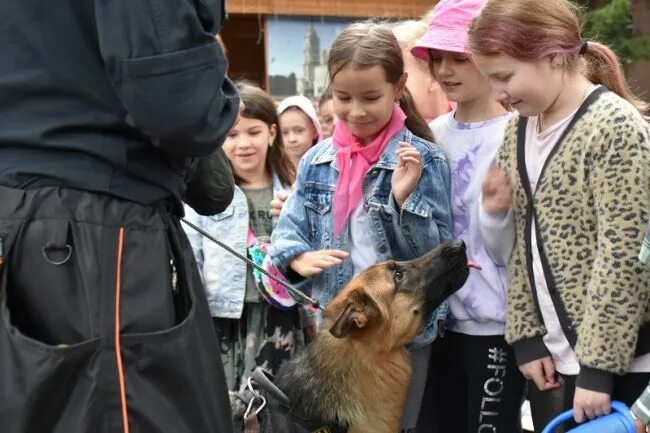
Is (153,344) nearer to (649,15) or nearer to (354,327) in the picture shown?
(354,327)

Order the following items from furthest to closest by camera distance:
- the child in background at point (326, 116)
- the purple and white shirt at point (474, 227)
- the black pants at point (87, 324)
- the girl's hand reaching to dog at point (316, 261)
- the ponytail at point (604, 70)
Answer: the child in background at point (326, 116)
the purple and white shirt at point (474, 227)
the girl's hand reaching to dog at point (316, 261)
the ponytail at point (604, 70)
the black pants at point (87, 324)

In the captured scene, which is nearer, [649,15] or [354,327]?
[354,327]

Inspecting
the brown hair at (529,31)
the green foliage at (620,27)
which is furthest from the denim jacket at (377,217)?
the green foliage at (620,27)

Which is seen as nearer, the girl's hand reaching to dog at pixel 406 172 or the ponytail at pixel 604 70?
the ponytail at pixel 604 70

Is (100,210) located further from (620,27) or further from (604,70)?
(620,27)

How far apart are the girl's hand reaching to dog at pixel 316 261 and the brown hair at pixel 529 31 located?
3.19 feet

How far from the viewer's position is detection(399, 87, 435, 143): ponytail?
379cm

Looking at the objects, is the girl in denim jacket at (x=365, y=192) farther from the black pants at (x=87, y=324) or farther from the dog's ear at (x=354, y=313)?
the black pants at (x=87, y=324)

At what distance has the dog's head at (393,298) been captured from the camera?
348 centimetres

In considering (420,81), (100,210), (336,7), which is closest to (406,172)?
(420,81)

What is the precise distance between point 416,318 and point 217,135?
1.89m

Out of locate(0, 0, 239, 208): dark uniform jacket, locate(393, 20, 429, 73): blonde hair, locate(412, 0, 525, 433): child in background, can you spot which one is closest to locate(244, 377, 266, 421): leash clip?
locate(412, 0, 525, 433): child in background

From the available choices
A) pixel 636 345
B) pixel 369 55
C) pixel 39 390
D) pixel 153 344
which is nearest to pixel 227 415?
pixel 153 344

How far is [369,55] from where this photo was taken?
362cm
